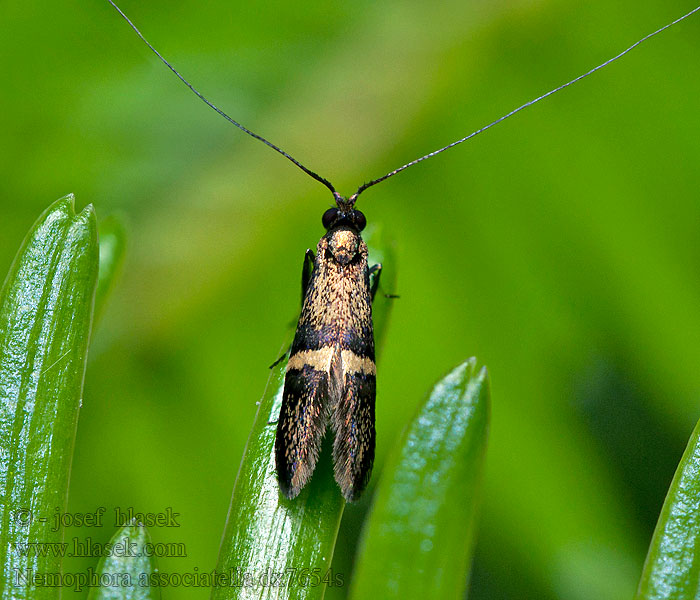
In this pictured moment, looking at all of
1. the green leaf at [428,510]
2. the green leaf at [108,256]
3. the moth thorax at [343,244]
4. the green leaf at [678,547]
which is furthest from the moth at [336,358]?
the green leaf at [678,547]

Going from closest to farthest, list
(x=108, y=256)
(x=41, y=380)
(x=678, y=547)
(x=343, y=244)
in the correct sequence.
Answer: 1. (x=678, y=547)
2. (x=41, y=380)
3. (x=108, y=256)
4. (x=343, y=244)

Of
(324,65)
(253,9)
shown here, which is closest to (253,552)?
(324,65)

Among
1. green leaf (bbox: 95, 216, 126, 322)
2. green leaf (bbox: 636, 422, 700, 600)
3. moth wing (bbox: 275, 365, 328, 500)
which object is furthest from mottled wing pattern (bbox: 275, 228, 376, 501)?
green leaf (bbox: 636, 422, 700, 600)

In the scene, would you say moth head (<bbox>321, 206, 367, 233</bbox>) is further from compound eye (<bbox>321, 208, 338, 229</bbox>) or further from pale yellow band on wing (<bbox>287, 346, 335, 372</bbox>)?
pale yellow band on wing (<bbox>287, 346, 335, 372</bbox>)

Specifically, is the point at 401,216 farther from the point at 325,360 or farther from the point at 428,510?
the point at 428,510

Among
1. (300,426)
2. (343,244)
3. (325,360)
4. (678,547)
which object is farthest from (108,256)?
(678,547)

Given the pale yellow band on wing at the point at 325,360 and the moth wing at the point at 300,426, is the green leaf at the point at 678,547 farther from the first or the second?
the pale yellow band on wing at the point at 325,360
